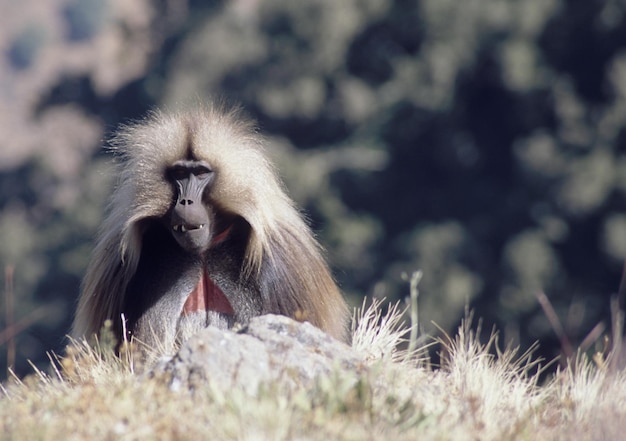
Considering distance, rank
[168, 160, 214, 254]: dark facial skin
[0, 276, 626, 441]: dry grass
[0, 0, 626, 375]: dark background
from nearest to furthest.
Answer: [0, 276, 626, 441]: dry grass < [168, 160, 214, 254]: dark facial skin < [0, 0, 626, 375]: dark background

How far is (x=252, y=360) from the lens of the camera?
4.62 m

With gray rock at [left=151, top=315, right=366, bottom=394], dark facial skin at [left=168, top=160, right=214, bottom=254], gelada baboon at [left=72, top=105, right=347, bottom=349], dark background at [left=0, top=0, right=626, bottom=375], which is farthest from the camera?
dark background at [left=0, top=0, right=626, bottom=375]

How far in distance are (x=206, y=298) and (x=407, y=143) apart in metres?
21.0

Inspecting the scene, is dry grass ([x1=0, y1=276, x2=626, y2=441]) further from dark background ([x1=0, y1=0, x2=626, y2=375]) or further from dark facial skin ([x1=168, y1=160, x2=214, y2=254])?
dark background ([x1=0, y1=0, x2=626, y2=375])

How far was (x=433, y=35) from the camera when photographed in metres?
26.5

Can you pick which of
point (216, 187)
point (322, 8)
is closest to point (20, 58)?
Answer: point (322, 8)

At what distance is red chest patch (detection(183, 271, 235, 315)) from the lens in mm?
6234

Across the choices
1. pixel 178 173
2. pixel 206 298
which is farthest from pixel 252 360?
pixel 178 173

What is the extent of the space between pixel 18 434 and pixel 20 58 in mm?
76203

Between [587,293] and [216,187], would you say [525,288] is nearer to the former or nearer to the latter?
[587,293]

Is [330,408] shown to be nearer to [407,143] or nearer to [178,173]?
[178,173]

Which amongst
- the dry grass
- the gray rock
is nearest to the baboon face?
the dry grass

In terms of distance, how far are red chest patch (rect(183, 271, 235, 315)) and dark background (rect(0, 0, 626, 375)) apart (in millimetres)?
15001

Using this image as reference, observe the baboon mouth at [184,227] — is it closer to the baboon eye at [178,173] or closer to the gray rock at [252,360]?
the baboon eye at [178,173]
